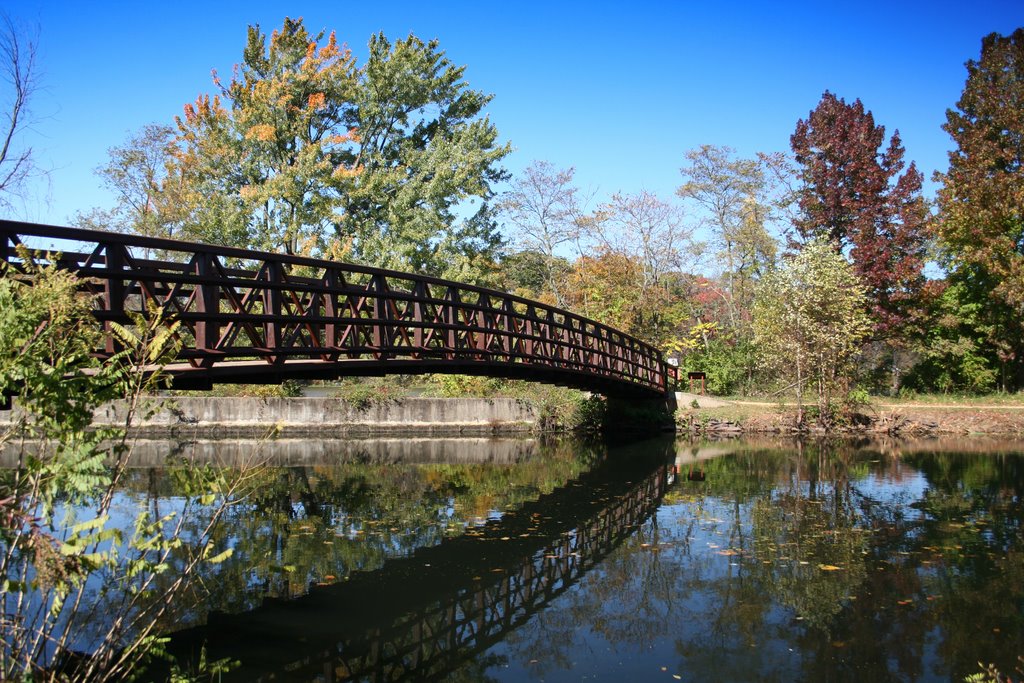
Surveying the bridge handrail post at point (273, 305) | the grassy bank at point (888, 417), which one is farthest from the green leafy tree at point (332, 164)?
the bridge handrail post at point (273, 305)

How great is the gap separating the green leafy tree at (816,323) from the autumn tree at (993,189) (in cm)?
534

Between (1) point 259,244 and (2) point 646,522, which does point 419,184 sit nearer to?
(1) point 259,244

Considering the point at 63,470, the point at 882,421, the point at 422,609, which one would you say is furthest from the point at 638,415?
the point at 63,470

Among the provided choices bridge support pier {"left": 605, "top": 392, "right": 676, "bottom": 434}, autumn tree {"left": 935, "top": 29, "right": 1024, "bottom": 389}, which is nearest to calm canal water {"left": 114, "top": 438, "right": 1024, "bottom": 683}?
bridge support pier {"left": 605, "top": 392, "right": 676, "bottom": 434}

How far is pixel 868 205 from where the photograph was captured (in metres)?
28.9

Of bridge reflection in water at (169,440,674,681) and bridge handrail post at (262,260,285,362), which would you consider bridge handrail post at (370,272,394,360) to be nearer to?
bridge handrail post at (262,260,285,362)

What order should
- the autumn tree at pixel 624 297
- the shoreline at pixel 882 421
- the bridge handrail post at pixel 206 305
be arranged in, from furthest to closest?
the autumn tree at pixel 624 297
the shoreline at pixel 882 421
the bridge handrail post at pixel 206 305

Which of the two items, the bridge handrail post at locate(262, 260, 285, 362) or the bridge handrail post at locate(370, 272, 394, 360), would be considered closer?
the bridge handrail post at locate(262, 260, 285, 362)

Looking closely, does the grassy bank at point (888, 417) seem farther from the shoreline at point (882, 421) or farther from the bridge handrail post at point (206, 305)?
the bridge handrail post at point (206, 305)

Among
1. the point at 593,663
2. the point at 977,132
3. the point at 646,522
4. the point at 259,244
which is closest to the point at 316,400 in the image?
the point at 259,244

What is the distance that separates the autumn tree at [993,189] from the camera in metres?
25.5

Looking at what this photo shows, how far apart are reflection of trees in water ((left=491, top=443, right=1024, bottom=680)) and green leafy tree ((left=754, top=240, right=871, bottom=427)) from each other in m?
9.00

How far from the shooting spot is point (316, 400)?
81.1ft

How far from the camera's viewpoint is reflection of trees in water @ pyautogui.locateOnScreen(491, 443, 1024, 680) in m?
6.77
